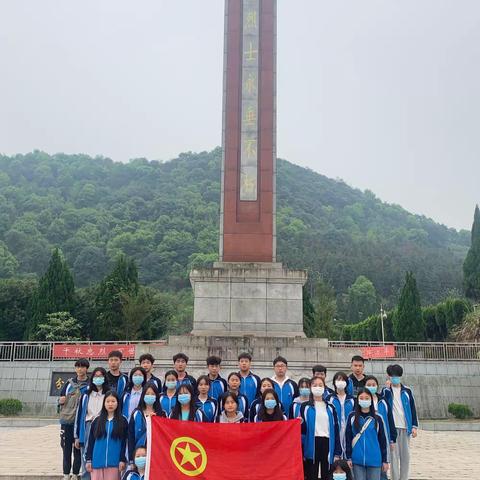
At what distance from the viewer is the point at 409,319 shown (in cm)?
2780

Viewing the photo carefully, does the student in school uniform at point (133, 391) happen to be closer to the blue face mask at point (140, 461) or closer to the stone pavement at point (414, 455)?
the blue face mask at point (140, 461)

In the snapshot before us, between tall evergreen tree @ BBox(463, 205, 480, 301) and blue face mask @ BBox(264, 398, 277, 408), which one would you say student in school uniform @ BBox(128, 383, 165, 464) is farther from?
tall evergreen tree @ BBox(463, 205, 480, 301)

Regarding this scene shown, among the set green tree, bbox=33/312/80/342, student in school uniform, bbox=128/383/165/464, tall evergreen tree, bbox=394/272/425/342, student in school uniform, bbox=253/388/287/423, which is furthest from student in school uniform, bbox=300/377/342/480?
tall evergreen tree, bbox=394/272/425/342

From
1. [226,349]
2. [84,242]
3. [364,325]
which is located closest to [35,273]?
[84,242]

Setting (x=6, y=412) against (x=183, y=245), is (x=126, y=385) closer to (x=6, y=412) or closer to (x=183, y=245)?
(x=6, y=412)

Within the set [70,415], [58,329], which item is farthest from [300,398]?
[58,329]

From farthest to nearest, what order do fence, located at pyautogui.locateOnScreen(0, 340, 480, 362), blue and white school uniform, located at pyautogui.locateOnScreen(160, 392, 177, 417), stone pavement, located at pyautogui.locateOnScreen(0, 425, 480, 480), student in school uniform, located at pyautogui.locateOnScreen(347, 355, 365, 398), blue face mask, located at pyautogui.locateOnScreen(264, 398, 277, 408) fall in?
fence, located at pyautogui.locateOnScreen(0, 340, 480, 362)
stone pavement, located at pyautogui.locateOnScreen(0, 425, 480, 480)
student in school uniform, located at pyautogui.locateOnScreen(347, 355, 365, 398)
blue and white school uniform, located at pyautogui.locateOnScreen(160, 392, 177, 417)
blue face mask, located at pyautogui.locateOnScreen(264, 398, 277, 408)

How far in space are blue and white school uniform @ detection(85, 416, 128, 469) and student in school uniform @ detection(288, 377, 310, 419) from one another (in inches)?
63.2

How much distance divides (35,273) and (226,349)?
116 feet

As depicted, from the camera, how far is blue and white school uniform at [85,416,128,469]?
528 centimetres

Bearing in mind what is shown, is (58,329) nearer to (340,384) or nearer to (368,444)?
(340,384)

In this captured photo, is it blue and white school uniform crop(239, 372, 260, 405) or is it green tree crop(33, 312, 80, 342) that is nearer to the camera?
blue and white school uniform crop(239, 372, 260, 405)

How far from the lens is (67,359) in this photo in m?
17.3

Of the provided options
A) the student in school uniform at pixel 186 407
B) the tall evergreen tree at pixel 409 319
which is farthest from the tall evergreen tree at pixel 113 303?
the student in school uniform at pixel 186 407
